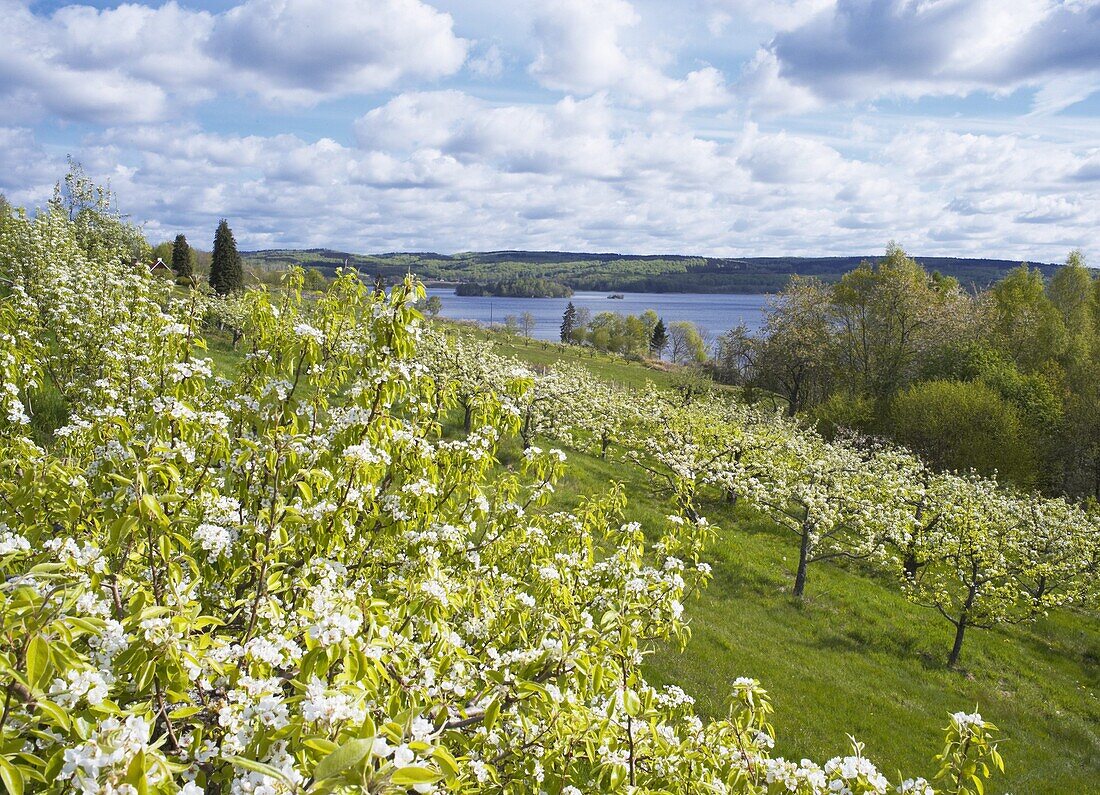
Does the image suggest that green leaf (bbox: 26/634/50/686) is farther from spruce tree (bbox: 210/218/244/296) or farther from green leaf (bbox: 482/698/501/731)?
spruce tree (bbox: 210/218/244/296)

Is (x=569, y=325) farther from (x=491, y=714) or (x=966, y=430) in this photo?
(x=491, y=714)

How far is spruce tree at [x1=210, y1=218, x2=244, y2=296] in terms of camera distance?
195ft

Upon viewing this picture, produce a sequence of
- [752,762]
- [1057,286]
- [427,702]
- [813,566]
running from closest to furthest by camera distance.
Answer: [427,702] → [752,762] → [813,566] → [1057,286]

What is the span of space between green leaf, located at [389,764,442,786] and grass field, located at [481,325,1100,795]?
13.0m

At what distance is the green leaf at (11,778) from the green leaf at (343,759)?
1.20 metres

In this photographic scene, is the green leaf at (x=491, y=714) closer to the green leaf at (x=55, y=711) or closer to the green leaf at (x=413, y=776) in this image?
the green leaf at (x=413, y=776)

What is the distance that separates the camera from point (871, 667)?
56.7 ft

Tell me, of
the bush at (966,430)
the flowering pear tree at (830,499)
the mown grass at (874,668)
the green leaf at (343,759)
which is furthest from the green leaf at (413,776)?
the bush at (966,430)

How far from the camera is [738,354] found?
2185 inches

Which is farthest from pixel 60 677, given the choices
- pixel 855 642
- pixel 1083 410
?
pixel 1083 410

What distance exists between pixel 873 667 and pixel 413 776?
19415mm

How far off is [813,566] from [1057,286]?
4628cm

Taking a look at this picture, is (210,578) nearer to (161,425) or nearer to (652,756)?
(161,425)

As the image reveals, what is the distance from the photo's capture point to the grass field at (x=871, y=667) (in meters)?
13.6
